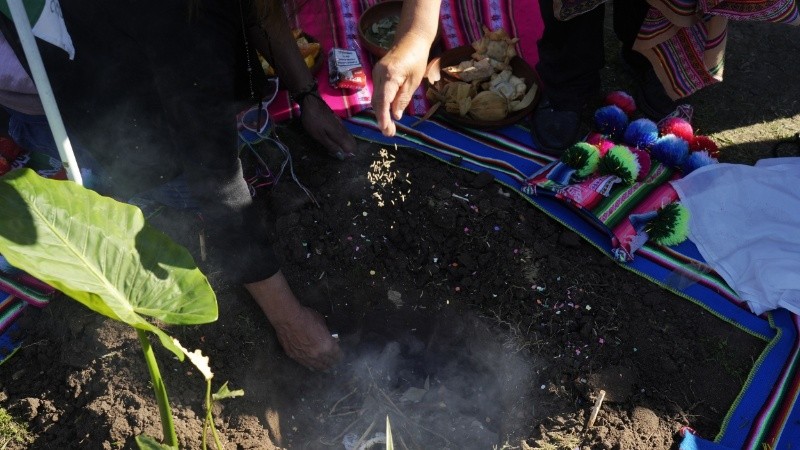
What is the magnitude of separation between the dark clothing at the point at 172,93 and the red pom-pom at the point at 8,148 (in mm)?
734

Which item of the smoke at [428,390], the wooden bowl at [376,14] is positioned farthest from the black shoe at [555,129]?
the smoke at [428,390]

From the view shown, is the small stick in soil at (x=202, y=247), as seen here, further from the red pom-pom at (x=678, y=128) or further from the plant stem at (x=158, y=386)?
the red pom-pom at (x=678, y=128)

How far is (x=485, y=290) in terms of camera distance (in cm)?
243

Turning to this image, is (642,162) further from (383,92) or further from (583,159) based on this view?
(383,92)

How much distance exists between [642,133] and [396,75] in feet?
5.36

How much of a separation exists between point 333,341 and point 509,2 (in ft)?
6.85

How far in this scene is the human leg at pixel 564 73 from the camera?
2812 mm

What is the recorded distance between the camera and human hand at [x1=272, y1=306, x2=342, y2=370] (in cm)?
218

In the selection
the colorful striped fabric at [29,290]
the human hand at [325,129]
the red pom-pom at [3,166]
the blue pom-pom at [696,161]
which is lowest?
the colorful striped fabric at [29,290]

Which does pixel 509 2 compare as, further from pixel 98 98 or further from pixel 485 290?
pixel 98 98

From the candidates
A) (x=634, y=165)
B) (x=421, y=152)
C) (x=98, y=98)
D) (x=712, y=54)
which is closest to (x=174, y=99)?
(x=98, y=98)

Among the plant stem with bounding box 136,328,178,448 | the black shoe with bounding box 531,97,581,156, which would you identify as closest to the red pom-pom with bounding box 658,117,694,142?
the black shoe with bounding box 531,97,581,156

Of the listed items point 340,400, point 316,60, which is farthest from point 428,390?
point 316,60

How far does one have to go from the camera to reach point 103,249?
147cm
